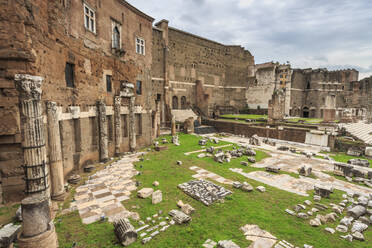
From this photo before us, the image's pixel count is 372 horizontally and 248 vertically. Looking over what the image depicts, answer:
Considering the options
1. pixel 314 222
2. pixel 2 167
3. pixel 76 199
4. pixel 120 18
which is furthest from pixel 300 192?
pixel 120 18

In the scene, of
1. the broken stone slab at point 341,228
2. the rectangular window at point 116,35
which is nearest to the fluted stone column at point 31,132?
the rectangular window at point 116,35

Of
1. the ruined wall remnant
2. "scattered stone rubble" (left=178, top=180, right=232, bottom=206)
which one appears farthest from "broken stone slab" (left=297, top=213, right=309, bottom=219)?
the ruined wall remnant

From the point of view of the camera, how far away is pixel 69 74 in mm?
9086

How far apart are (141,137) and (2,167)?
9837 millimetres

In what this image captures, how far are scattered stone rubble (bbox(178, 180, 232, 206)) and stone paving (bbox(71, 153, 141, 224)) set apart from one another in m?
2.34

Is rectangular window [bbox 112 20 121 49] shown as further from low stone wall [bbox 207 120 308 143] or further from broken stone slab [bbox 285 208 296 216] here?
low stone wall [bbox 207 120 308 143]

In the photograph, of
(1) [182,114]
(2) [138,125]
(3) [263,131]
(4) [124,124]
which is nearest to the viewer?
(4) [124,124]

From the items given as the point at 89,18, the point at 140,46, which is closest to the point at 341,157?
the point at 140,46

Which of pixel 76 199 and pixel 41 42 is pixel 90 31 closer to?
pixel 41 42

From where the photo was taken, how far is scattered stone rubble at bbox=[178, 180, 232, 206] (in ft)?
23.1

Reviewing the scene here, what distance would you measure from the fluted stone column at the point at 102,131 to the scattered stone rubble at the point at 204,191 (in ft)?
19.9

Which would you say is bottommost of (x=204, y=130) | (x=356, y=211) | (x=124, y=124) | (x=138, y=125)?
(x=356, y=211)

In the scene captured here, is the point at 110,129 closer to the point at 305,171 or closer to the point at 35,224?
the point at 35,224

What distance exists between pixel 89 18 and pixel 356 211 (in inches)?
583
